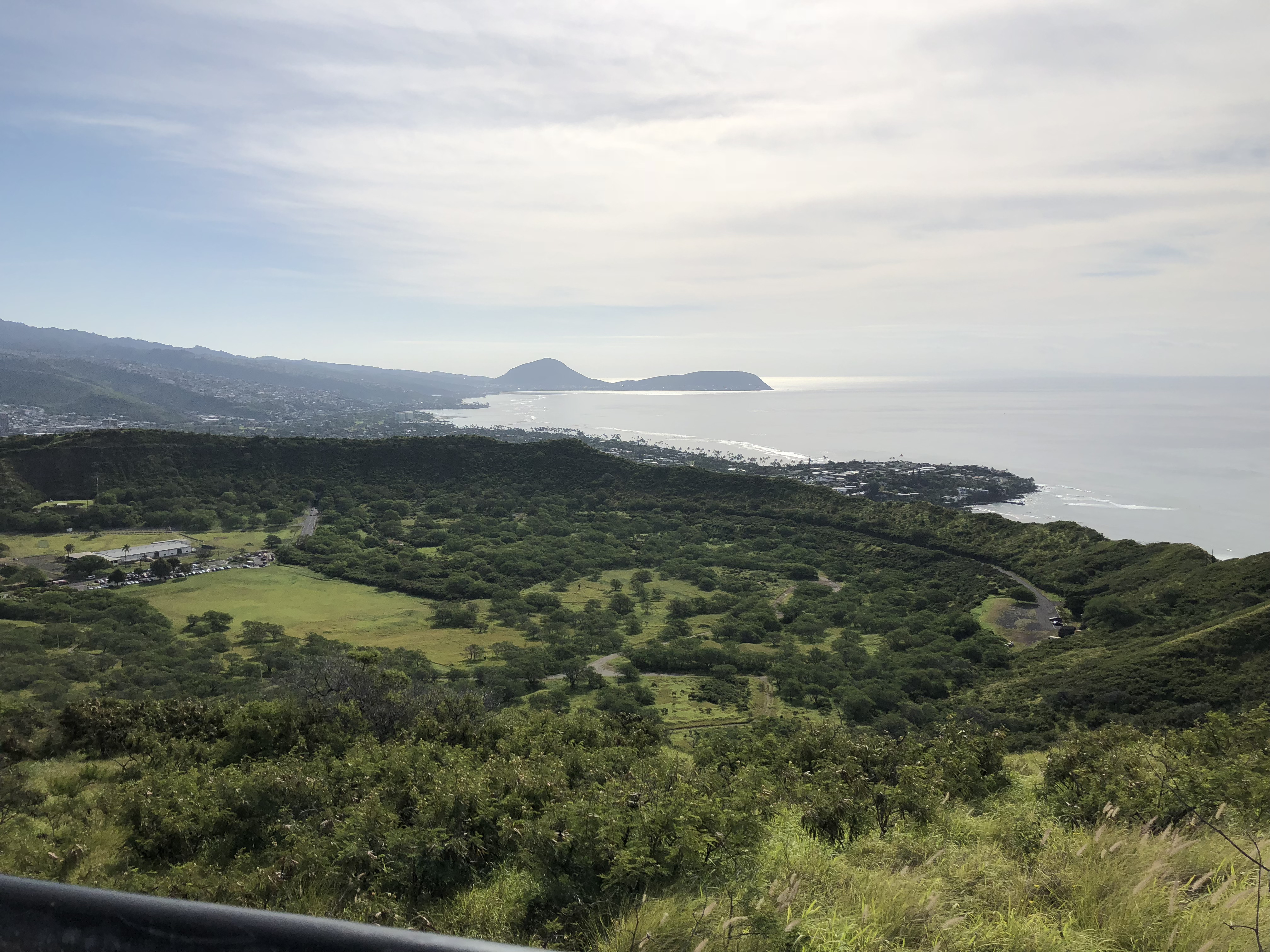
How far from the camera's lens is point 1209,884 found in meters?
3.90

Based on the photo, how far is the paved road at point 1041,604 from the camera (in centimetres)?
4084

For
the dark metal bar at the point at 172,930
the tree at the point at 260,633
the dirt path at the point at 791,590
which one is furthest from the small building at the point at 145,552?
the dark metal bar at the point at 172,930

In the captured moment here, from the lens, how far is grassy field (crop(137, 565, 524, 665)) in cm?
3806

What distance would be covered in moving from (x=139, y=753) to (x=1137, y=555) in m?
53.6

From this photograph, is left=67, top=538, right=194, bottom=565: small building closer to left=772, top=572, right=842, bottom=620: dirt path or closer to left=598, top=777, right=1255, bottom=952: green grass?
left=772, top=572, right=842, bottom=620: dirt path

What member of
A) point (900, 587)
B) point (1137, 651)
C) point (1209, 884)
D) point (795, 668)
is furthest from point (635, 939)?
point (900, 587)

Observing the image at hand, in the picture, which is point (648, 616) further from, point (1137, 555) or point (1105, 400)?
point (1105, 400)

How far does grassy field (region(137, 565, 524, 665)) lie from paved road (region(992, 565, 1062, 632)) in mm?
32244

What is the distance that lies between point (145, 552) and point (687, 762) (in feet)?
186

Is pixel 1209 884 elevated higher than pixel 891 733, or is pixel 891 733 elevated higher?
pixel 1209 884

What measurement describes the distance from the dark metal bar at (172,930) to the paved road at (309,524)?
214 feet

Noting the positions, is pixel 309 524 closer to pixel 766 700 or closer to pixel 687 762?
pixel 766 700

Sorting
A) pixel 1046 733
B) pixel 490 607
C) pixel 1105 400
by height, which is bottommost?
pixel 490 607

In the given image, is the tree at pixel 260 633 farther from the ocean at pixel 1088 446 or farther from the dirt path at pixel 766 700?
the ocean at pixel 1088 446
